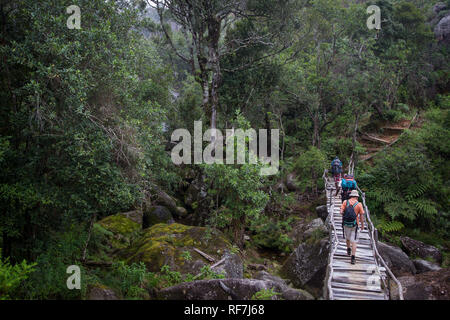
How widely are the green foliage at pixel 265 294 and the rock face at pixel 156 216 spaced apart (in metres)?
11.1

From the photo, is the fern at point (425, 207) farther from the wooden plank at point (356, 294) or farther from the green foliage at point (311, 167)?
the wooden plank at point (356, 294)

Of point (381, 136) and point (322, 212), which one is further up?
point (381, 136)

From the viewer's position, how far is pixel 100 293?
753 centimetres

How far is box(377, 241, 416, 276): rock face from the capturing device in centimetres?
1232

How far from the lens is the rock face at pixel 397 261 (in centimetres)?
1232

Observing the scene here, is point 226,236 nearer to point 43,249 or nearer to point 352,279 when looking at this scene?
point 352,279

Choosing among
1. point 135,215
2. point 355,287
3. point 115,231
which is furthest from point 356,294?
point 135,215

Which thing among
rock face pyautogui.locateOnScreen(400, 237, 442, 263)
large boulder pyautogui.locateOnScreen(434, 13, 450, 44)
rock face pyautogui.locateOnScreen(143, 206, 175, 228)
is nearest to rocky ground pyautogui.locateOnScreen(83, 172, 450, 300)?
rock face pyautogui.locateOnScreen(400, 237, 442, 263)

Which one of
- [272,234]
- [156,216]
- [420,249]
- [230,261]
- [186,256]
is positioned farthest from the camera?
[156,216]

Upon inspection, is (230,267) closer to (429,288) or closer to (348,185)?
(348,185)

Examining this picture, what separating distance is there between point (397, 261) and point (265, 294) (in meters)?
8.30
